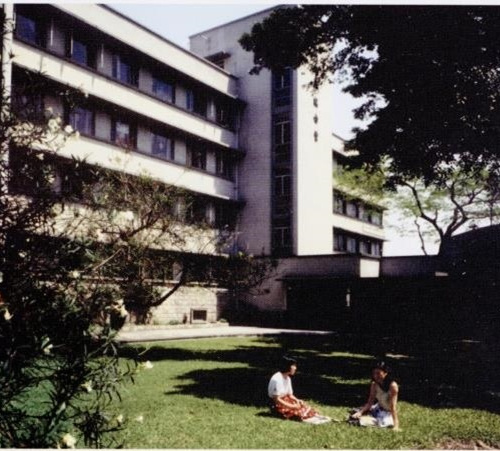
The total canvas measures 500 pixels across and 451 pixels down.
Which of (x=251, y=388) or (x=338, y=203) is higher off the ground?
(x=338, y=203)

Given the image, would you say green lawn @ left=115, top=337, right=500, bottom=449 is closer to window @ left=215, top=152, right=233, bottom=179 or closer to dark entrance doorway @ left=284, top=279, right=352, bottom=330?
dark entrance doorway @ left=284, top=279, right=352, bottom=330

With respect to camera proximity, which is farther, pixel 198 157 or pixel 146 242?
pixel 198 157

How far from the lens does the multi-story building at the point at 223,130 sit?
2239cm

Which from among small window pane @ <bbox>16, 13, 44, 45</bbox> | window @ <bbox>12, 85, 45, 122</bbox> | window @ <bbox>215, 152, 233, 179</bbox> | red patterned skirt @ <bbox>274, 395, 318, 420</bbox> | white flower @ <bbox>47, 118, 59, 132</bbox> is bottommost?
red patterned skirt @ <bbox>274, 395, 318, 420</bbox>

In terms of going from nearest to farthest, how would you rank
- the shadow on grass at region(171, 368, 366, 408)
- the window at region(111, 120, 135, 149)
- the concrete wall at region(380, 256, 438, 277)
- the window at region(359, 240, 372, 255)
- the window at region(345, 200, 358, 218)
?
1. the shadow on grass at region(171, 368, 366, 408)
2. the window at region(111, 120, 135, 149)
3. the concrete wall at region(380, 256, 438, 277)
4. the window at region(345, 200, 358, 218)
5. the window at region(359, 240, 372, 255)

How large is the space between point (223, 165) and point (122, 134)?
806 cm

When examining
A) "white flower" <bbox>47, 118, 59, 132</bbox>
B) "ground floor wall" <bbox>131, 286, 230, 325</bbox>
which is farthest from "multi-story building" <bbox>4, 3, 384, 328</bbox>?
"white flower" <bbox>47, 118, 59, 132</bbox>

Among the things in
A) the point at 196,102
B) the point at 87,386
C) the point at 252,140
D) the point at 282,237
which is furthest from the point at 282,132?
the point at 87,386

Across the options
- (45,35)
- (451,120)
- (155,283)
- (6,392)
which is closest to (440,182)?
(451,120)

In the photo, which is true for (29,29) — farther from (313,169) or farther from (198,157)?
(313,169)

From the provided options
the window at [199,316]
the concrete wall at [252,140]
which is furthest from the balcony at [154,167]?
the window at [199,316]

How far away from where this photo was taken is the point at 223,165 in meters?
30.5

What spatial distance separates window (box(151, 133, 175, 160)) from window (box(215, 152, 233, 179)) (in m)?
3.74

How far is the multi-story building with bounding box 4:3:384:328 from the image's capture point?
882 inches
